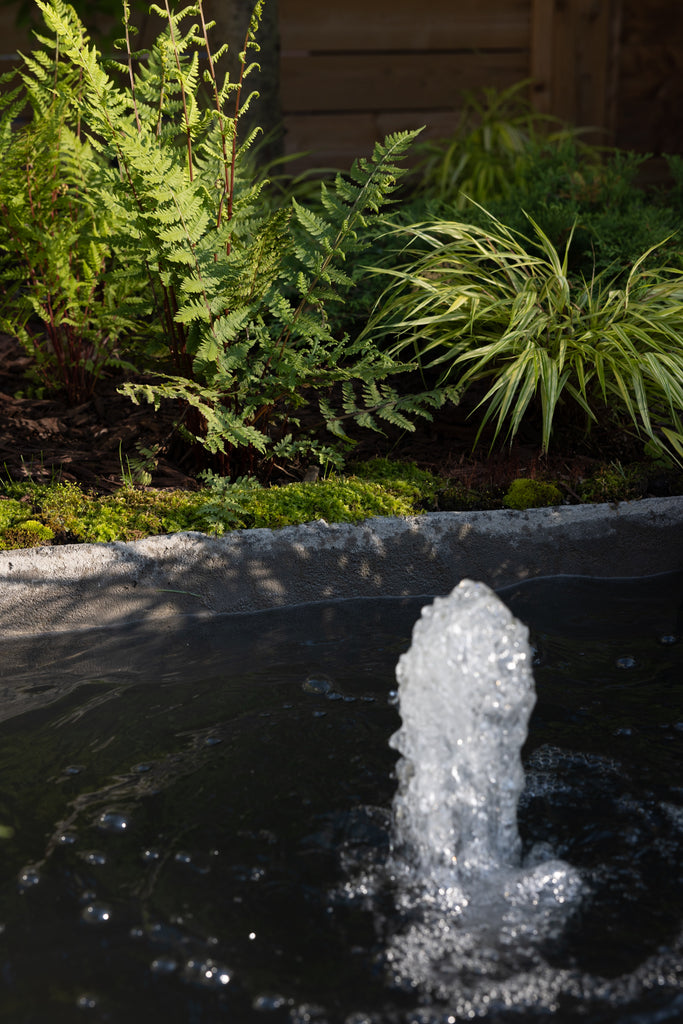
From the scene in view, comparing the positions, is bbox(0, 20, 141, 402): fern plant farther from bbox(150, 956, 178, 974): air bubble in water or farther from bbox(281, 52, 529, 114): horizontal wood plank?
bbox(281, 52, 529, 114): horizontal wood plank

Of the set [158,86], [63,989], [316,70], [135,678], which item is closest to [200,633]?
[135,678]

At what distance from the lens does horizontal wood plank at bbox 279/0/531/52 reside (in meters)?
6.45

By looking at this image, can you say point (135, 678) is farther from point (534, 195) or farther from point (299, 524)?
point (534, 195)

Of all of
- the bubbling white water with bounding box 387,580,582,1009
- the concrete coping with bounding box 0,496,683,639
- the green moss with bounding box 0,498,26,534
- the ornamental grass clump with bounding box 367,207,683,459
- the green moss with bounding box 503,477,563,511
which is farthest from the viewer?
the ornamental grass clump with bounding box 367,207,683,459

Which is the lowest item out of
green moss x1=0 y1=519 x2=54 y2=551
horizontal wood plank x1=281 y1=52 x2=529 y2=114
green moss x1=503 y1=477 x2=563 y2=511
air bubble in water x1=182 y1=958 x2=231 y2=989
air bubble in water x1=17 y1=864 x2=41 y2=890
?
air bubble in water x1=182 y1=958 x2=231 y2=989

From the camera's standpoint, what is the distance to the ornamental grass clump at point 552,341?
10.8 ft

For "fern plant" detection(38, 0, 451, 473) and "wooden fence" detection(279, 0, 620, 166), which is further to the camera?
"wooden fence" detection(279, 0, 620, 166)

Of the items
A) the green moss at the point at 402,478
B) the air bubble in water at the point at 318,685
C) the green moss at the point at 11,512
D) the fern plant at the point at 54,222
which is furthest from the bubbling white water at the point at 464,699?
the fern plant at the point at 54,222

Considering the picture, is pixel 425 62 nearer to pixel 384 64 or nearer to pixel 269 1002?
pixel 384 64

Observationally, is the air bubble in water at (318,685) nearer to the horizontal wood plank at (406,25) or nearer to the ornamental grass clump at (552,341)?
the ornamental grass clump at (552,341)

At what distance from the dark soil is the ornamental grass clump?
0.11 meters

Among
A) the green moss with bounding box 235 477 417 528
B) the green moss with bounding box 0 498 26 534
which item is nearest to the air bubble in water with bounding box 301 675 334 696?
the green moss with bounding box 235 477 417 528

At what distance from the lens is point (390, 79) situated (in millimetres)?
6602

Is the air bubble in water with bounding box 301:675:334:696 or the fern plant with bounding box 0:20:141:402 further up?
the fern plant with bounding box 0:20:141:402
